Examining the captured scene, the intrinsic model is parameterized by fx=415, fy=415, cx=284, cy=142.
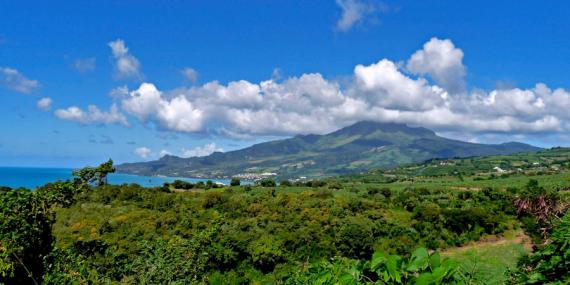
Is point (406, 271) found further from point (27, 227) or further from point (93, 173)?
point (93, 173)

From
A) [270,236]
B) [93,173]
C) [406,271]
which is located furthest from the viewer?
[270,236]

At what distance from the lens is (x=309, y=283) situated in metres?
3.99

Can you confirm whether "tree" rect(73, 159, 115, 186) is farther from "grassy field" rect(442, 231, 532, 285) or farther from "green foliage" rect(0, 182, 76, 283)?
"grassy field" rect(442, 231, 532, 285)

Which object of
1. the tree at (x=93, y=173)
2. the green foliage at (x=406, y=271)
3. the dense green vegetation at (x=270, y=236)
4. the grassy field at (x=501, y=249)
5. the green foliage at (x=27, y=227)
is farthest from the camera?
the grassy field at (x=501, y=249)

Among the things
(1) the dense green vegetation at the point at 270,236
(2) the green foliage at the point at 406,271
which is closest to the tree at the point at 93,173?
(1) the dense green vegetation at the point at 270,236

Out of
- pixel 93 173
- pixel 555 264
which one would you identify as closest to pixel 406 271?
pixel 555 264

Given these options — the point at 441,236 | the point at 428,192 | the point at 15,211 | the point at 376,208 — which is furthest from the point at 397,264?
the point at 428,192

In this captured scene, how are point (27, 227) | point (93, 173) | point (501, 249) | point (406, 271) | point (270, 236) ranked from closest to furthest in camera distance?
point (406, 271) → point (27, 227) → point (93, 173) → point (270, 236) → point (501, 249)

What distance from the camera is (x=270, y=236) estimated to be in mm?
37812

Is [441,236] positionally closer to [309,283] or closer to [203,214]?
[203,214]

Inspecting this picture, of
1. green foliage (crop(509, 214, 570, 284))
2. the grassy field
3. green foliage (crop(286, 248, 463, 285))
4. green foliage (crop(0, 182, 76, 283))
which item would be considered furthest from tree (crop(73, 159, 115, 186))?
the grassy field

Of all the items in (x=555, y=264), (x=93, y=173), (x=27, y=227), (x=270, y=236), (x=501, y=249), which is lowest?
(x=501, y=249)

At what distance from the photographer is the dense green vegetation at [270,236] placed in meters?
3.05

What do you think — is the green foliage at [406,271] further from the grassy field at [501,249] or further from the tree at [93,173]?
the grassy field at [501,249]
